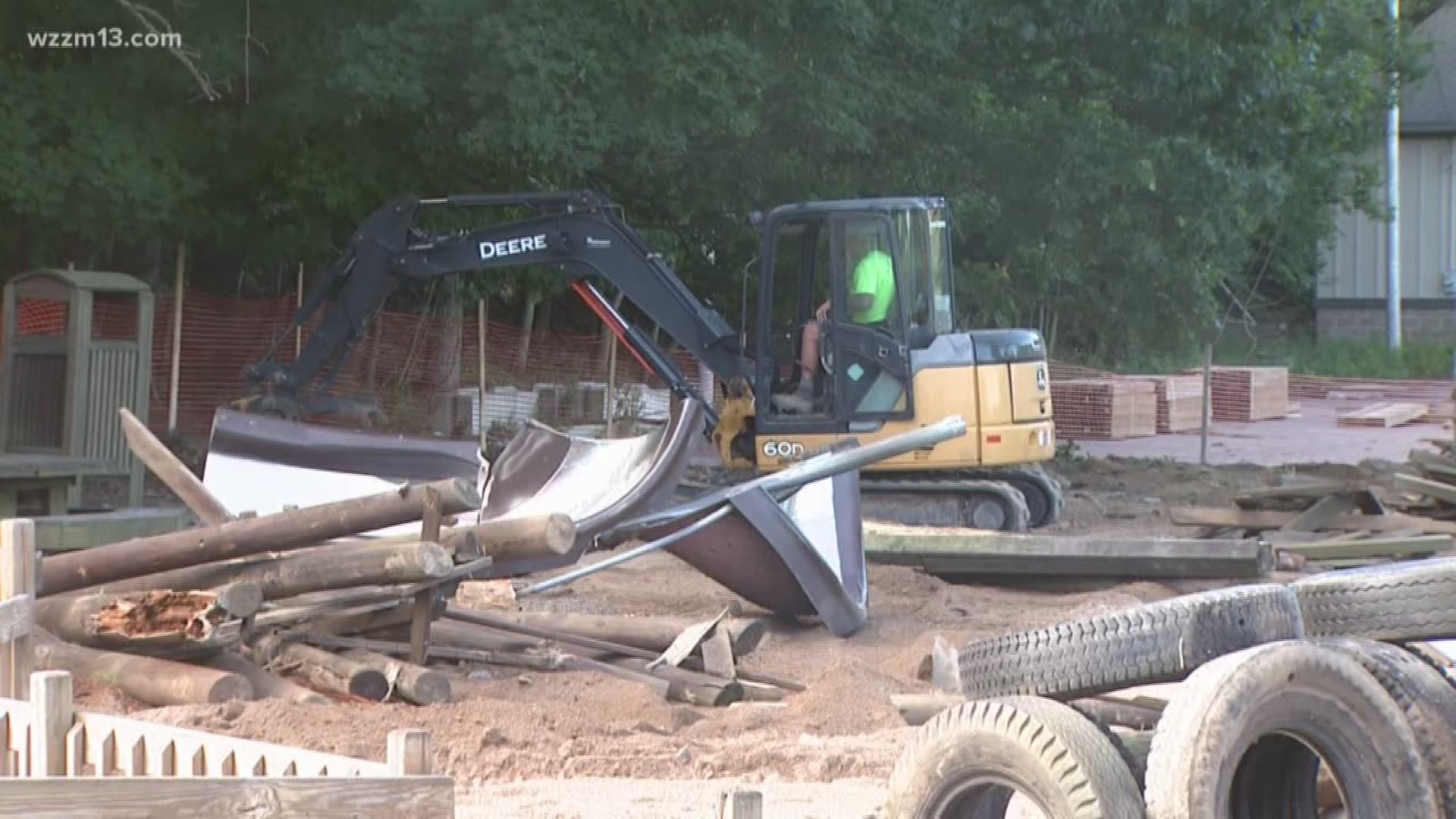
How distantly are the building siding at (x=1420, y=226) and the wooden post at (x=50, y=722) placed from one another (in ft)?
139

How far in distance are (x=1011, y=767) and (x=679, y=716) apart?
3.96 m

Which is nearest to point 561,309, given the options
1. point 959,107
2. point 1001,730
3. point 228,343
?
point 228,343

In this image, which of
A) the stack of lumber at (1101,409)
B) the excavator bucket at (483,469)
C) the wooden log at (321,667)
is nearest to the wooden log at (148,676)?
the wooden log at (321,667)

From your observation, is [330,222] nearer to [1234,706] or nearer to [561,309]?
[561,309]

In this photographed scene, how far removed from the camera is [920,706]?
29.5 ft

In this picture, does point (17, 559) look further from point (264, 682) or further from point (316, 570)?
point (316, 570)

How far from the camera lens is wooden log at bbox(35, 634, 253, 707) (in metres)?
8.78

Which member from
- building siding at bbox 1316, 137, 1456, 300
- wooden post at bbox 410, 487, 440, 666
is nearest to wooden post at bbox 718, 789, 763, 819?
wooden post at bbox 410, 487, 440, 666

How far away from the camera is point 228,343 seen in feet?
75.0

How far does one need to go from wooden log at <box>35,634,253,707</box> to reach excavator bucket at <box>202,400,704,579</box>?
5.14ft

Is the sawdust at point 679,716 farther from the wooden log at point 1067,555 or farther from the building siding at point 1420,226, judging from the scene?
the building siding at point 1420,226

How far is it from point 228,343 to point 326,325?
511 cm

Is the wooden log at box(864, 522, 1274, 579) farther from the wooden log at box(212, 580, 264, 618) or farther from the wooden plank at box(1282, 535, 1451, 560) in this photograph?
the wooden log at box(212, 580, 264, 618)

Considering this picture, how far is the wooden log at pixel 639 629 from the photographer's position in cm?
1077
